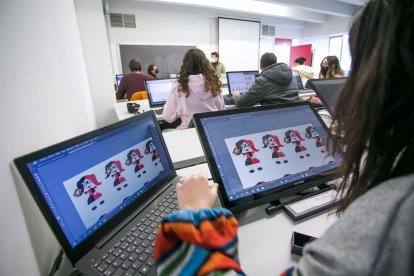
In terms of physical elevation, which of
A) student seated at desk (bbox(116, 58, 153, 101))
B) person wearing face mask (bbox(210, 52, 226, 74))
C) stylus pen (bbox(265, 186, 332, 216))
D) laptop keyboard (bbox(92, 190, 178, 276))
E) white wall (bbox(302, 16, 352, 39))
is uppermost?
white wall (bbox(302, 16, 352, 39))

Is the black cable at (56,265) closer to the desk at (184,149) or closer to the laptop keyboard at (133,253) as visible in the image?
the laptop keyboard at (133,253)

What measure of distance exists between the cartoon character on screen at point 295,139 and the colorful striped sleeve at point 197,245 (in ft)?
1.42

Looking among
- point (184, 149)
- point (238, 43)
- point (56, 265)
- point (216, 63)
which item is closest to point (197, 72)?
point (184, 149)

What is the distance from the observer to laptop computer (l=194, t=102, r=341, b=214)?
0.63 m

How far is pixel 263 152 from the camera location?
0.70 metres

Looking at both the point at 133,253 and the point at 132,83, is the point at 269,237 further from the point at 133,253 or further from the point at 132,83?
the point at 132,83

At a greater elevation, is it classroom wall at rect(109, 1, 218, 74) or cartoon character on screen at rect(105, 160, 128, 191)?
classroom wall at rect(109, 1, 218, 74)

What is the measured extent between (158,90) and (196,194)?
2.23m

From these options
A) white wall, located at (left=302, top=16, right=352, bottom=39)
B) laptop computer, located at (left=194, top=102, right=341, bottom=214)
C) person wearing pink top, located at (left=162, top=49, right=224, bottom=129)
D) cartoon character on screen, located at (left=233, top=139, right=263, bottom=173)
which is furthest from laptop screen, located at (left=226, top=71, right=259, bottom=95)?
white wall, located at (left=302, top=16, right=352, bottom=39)

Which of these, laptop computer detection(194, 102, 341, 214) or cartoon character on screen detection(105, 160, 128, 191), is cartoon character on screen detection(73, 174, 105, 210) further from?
laptop computer detection(194, 102, 341, 214)

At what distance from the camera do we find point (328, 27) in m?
8.19

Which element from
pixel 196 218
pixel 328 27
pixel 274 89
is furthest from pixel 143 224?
pixel 328 27

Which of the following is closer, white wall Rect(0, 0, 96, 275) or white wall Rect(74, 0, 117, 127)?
white wall Rect(0, 0, 96, 275)

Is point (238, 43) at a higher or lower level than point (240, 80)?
higher
